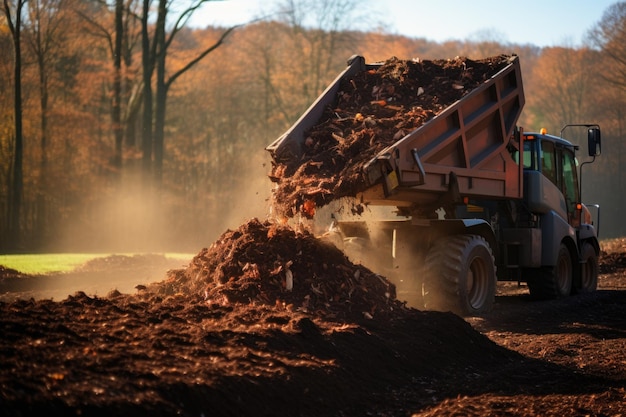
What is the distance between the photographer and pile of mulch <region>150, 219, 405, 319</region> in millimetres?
9375

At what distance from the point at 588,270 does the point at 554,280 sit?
2.20 metres

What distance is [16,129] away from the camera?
94.7ft

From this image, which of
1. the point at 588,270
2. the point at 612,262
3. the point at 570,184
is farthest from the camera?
the point at 612,262

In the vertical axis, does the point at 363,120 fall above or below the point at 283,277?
above

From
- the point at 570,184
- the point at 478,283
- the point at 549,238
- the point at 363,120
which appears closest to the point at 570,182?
the point at 570,184

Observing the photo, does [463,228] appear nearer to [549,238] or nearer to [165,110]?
[549,238]

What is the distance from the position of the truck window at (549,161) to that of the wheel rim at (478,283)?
126 inches

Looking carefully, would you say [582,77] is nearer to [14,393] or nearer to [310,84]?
[310,84]

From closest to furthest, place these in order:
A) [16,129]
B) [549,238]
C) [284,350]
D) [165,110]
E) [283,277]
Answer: [284,350], [283,277], [549,238], [16,129], [165,110]

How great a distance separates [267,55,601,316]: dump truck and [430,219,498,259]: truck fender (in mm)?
18

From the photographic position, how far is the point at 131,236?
34.5m

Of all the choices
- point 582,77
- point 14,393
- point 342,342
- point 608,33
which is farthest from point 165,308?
point 582,77

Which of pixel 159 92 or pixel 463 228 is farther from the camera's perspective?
pixel 159 92

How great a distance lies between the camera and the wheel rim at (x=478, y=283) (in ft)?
39.5
